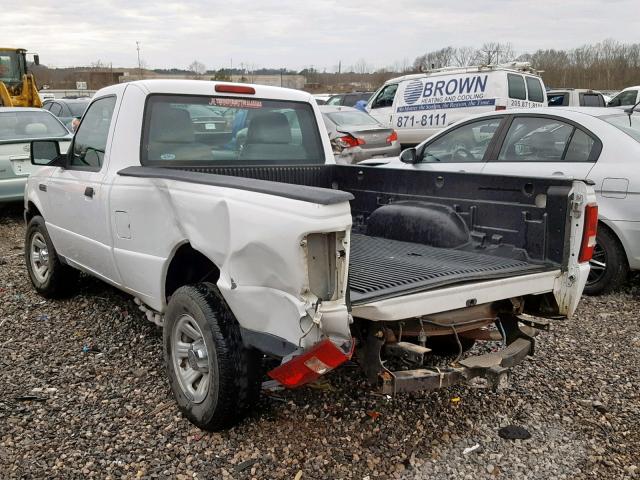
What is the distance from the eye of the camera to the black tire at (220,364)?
303 centimetres

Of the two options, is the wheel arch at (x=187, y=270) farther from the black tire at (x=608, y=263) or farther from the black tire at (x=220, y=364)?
the black tire at (x=608, y=263)

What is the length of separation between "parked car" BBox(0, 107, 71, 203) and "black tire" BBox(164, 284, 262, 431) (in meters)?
5.75

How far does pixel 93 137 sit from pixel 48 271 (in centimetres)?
154

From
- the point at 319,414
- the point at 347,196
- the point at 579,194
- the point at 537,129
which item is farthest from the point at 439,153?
the point at 347,196

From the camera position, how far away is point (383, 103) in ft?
56.1

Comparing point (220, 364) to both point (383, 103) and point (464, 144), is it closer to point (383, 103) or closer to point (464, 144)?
point (464, 144)

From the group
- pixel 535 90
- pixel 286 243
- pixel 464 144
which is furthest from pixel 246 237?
pixel 535 90

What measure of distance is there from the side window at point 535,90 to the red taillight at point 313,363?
1309 cm

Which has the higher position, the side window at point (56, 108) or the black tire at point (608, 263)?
the side window at point (56, 108)

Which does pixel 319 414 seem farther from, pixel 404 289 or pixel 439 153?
pixel 439 153

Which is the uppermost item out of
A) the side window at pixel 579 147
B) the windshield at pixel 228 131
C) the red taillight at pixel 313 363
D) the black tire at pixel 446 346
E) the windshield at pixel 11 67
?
the windshield at pixel 11 67

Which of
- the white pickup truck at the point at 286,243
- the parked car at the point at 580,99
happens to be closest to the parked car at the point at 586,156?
the white pickup truck at the point at 286,243

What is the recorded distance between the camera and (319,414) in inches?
138

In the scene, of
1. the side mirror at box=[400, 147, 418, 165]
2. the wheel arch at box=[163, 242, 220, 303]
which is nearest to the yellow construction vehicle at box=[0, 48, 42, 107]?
the side mirror at box=[400, 147, 418, 165]
